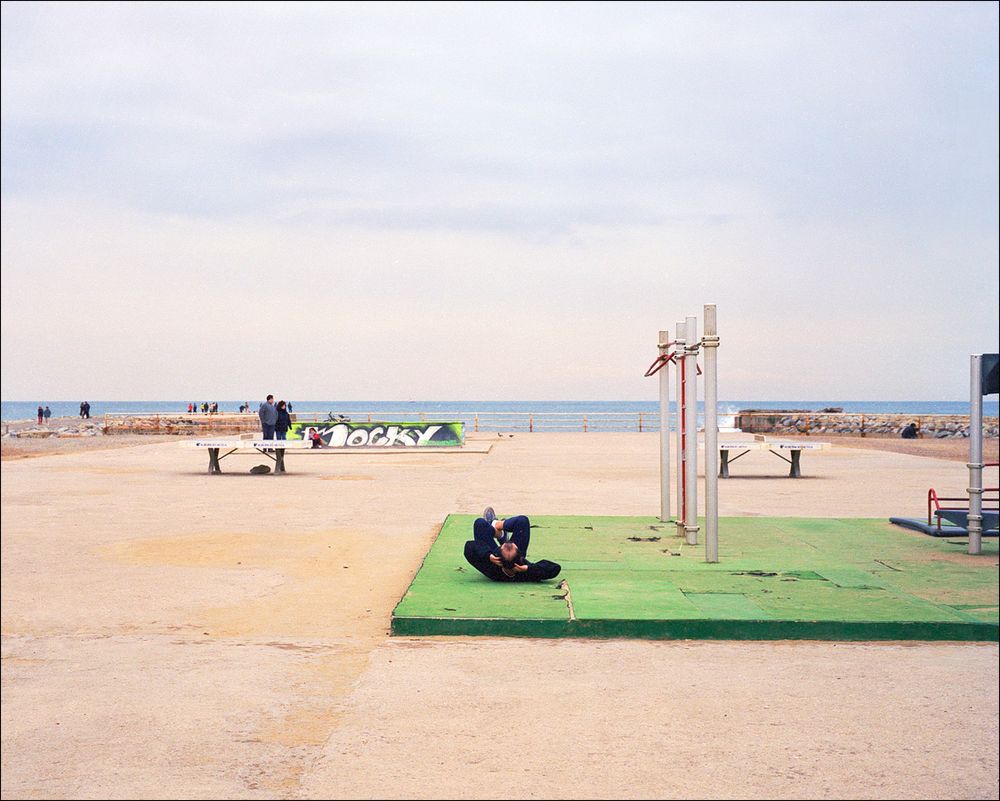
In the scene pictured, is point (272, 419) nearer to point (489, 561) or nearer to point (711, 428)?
point (711, 428)

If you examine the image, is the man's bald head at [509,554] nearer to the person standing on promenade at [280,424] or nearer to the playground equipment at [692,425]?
the playground equipment at [692,425]

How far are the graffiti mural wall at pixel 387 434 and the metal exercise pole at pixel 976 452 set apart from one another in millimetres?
29832

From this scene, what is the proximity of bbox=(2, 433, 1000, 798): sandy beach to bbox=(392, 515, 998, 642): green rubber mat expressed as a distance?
9.2 inches

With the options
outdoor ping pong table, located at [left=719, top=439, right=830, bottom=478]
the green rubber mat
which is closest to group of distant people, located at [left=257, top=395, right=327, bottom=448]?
outdoor ping pong table, located at [left=719, top=439, right=830, bottom=478]

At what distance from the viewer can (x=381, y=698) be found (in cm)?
584

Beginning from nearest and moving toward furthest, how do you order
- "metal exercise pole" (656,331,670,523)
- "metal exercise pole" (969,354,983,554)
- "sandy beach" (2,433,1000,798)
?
"sandy beach" (2,433,1000,798)
"metal exercise pole" (969,354,983,554)
"metal exercise pole" (656,331,670,523)

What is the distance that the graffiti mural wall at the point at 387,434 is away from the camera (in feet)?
Result: 133

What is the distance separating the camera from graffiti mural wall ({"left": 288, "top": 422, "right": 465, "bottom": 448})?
4050 cm

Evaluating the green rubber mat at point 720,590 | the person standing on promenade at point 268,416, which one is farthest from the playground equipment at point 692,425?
the person standing on promenade at point 268,416

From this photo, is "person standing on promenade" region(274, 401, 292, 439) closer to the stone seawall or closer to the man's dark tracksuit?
the man's dark tracksuit

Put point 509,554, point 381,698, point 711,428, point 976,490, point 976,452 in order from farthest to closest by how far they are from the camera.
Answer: point 711,428 < point 976,452 < point 976,490 < point 509,554 < point 381,698

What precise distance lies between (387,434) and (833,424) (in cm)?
3090

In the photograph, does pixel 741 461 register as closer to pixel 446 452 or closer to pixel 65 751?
pixel 446 452

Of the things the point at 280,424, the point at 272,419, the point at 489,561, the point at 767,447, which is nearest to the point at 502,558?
the point at 489,561
